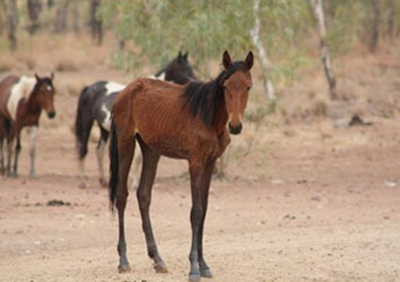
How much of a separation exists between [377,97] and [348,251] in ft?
62.1

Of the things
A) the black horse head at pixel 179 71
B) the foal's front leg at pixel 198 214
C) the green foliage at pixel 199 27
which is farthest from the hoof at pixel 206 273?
the green foliage at pixel 199 27

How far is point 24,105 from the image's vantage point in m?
20.3

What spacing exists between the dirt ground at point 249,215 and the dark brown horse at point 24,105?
0.61 meters

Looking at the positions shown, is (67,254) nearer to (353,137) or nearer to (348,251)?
(348,251)

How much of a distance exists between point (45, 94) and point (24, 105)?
19.2 inches

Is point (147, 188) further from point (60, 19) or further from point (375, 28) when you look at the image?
point (60, 19)

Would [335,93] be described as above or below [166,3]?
below

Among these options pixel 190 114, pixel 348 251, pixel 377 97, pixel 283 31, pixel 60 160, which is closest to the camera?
pixel 190 114

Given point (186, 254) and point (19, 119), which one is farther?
point (19, 119)

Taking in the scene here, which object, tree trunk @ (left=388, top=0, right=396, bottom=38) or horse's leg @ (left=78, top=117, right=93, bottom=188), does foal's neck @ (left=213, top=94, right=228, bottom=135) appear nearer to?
horse's leg @ (left=78, top=117, right=93, bottom=188)

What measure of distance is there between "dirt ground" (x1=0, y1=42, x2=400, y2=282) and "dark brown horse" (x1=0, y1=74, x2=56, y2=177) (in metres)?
0.61

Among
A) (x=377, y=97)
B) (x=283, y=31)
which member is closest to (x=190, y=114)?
(x=283, y=31)

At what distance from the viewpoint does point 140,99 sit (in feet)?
34.0

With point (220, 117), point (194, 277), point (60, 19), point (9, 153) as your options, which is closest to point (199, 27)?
point (9, 153)
